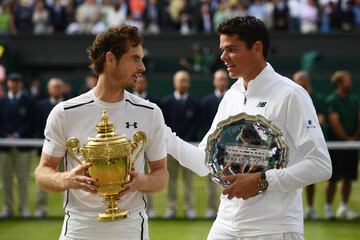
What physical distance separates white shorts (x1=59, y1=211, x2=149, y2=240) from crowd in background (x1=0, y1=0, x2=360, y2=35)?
619 inches

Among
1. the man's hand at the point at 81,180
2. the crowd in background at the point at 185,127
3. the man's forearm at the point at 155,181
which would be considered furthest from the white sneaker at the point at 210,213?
the man's hand at the point at 81,180

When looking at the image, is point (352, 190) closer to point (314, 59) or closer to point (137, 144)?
point (137, 144)

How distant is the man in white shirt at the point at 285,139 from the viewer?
469 centimetres

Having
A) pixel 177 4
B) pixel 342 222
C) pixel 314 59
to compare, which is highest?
pixel 177 4

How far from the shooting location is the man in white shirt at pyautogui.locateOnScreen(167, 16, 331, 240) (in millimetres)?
4688

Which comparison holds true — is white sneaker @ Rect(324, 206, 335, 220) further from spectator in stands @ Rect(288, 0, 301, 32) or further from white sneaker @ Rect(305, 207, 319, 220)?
spectator in stands @ Rect(288, 0, 301, 32)

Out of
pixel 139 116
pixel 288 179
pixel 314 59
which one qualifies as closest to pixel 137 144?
pixel 139 116

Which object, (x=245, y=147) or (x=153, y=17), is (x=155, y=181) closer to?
(x=245, y=147)

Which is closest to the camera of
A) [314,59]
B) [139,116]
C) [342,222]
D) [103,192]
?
[103,192]

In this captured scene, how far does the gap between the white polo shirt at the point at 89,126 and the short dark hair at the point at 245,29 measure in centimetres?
65

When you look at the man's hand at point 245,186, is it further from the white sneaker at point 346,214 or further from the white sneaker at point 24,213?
the white sneaker at point 24,213

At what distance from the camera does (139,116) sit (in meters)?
4.58

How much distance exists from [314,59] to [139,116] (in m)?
15.3

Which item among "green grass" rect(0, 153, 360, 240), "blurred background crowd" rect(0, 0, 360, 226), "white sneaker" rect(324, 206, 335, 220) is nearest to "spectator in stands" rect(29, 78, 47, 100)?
"blurred background crowd" rect(0, 0, 360, 226)
